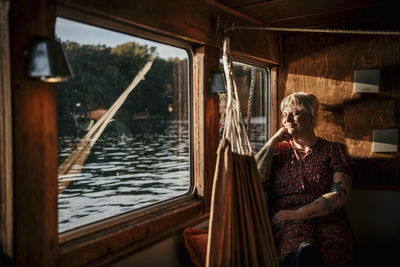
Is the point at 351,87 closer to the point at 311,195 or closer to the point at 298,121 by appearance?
the point at 298,121

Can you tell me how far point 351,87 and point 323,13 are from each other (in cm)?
68

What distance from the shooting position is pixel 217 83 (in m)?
2.18

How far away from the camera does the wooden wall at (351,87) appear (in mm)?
2800

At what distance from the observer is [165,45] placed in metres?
2.08

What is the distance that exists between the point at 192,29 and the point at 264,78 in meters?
1.35

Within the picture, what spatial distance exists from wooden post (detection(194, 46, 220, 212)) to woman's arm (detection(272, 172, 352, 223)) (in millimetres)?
497

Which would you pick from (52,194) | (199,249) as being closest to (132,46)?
(52,194)

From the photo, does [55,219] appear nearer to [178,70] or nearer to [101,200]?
[101,200]

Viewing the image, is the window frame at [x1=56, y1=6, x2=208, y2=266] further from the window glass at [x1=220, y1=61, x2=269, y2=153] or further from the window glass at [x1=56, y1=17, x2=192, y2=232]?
the window glass at [x1=220, y1=61, x2=269, y2=153]

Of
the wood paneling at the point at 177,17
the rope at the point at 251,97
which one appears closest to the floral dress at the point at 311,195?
the rope at the point at 251,97

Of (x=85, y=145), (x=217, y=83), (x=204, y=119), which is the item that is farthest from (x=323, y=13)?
(x=85, y=145)

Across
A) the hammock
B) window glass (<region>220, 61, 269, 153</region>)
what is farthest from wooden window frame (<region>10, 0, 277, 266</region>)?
window glass (<region>220, 61, 269, 153</region>)

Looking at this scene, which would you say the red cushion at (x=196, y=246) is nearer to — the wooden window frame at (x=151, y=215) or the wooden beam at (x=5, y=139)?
the wooden window frame at (x=151, y=215)

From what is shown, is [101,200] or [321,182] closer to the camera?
[101,200]
